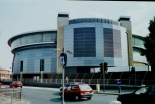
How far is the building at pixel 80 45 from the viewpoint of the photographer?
190ft

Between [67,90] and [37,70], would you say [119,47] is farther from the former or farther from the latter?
[67,90]

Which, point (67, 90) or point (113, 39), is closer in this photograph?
point (67, 90)

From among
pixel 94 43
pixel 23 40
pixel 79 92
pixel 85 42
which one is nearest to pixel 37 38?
pixel 23 40

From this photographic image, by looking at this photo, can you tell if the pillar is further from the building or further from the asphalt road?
the asphalt road

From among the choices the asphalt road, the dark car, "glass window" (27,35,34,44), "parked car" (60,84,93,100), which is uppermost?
"glass window" (27,35,34,44)

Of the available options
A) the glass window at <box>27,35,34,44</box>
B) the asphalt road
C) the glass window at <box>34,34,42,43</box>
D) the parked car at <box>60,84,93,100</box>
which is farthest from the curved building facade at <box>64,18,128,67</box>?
the parked car at <box>60,84,93,100</box>

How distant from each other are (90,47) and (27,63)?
2935cm

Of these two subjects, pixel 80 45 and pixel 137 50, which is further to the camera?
pixel 137 50

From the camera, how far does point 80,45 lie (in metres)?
58.0

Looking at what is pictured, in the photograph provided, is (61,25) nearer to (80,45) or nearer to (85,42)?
(80,45)

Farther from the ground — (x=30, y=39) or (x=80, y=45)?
(x=30, y=39)

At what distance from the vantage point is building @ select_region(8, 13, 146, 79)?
190 ft

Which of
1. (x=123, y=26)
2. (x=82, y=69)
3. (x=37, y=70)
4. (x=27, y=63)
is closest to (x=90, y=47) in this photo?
(x=82, y=69)

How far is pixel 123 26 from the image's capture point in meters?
66.8
